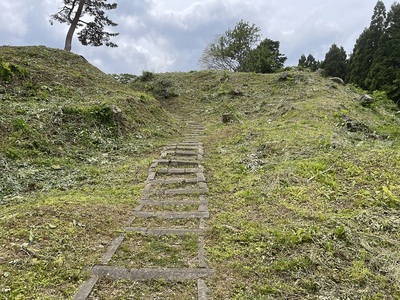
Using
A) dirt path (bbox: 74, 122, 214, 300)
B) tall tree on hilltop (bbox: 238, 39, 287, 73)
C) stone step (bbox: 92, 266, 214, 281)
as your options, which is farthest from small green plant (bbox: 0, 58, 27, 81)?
tall tree on hilltop (bbox: 238, 39, 287, 73)

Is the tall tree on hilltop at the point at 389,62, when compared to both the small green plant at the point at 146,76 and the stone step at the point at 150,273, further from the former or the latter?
the stone step at the point at 150,273

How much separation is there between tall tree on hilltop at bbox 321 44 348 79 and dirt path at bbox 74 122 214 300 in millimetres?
26400

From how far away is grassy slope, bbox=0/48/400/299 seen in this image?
8.16ft

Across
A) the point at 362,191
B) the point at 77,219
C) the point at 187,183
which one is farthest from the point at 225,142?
the point at 77,219

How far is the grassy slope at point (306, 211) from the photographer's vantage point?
2.50 m

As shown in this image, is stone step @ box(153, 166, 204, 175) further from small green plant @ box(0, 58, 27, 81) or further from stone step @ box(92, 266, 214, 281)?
small green plant @ box(0, 58, 27, 81)

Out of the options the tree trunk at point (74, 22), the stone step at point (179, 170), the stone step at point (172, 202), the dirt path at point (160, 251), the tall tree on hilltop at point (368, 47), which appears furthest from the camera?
the tall tree on hilltop at point (368, 47)

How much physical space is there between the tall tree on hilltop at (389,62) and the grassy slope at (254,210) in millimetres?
14622

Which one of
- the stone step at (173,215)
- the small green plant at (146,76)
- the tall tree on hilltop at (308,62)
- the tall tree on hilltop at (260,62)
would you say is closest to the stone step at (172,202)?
the stone step at (173,215)

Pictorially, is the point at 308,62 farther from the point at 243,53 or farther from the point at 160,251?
the point at 160,251

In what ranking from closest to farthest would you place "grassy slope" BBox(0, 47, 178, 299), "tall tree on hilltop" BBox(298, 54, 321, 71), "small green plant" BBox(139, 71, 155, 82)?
"grassy slope" BBox(0, 47, 178, 299), "small green plant" BBox(139, 71, 155, 82), "tall tree on hilltop" BBox(298, 54, 321, 71)

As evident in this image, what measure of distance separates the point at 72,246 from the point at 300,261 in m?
2.23

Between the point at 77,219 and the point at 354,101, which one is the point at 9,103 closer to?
the point at 77,219

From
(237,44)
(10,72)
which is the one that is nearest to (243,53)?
(237,44)
